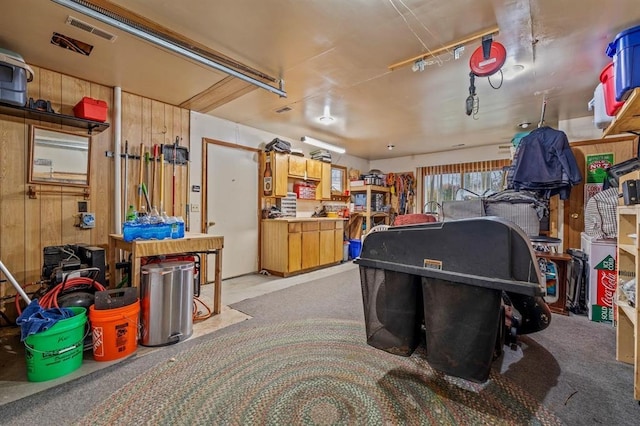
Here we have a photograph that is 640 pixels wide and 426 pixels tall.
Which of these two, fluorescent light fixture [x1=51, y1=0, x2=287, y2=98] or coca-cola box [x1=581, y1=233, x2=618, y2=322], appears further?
coca-cola box [x1=581, y1=233, x2=618, y2=322]

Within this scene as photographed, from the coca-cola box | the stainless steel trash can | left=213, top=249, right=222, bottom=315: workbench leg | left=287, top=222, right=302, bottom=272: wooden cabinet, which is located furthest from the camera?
left=287, top=222, right=302, bottom=272: wooden cabinet

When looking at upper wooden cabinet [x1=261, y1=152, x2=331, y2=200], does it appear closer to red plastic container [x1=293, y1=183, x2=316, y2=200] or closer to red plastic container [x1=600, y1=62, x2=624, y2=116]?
red plastic container [x1=293, y1=183, x2=316, y2=200]

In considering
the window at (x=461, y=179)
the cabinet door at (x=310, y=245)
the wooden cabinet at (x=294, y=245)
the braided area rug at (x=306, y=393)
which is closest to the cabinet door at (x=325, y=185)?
the wooden cabinet at (x=294, y=245)

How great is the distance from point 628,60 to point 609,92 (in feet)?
2.06

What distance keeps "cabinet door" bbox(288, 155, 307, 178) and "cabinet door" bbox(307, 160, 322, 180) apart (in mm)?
123

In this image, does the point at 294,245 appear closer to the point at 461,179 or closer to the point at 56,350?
the point at 56,350

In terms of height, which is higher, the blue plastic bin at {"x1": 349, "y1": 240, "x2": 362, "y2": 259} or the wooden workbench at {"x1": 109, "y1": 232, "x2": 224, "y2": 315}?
the wooden workbench at {"x1": 109, "y1": 232, "x2": 224, "y2": 315}

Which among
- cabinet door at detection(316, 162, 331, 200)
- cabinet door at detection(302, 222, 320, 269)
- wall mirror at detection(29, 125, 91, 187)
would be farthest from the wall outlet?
cabinet door at detection(316, 162, 331, 200)

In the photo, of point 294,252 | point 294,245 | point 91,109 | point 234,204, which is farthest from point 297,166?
point 91,109

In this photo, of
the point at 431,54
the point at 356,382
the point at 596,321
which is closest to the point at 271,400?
the point at 356,382

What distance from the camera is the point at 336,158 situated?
670 cm

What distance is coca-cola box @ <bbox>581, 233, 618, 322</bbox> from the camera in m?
2.76

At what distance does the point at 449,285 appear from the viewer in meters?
1.34

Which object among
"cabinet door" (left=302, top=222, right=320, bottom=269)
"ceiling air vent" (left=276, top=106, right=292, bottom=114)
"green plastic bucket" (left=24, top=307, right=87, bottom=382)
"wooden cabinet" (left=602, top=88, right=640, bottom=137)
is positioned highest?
"ceiling air vent" (left=276, top=106, right=292, bottom=114)
